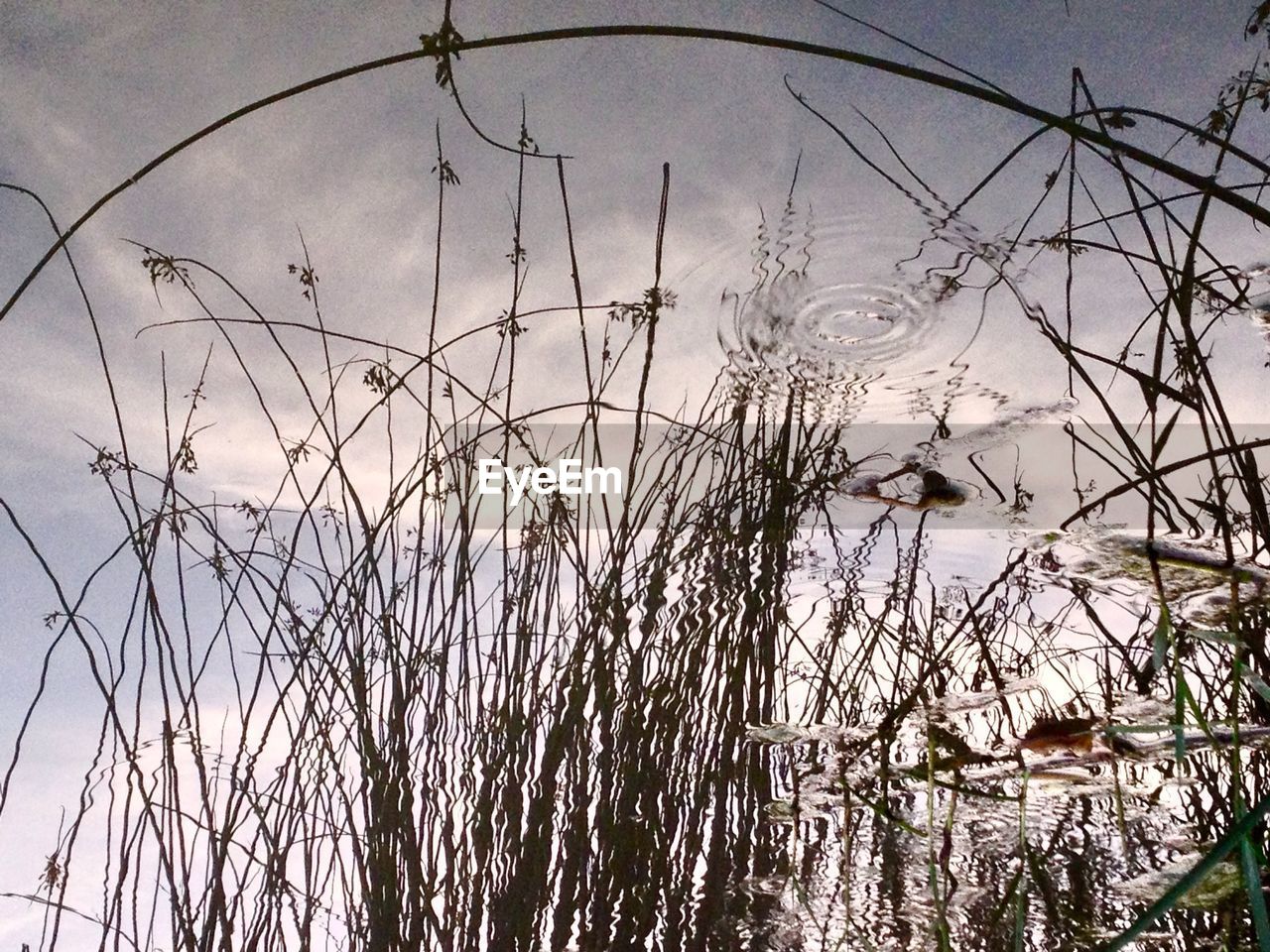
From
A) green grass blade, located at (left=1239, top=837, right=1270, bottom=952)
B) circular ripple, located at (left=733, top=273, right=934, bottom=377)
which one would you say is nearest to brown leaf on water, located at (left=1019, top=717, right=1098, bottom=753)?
green grass blade, located at (left=1239, top=837, right=1270, bottom=952)

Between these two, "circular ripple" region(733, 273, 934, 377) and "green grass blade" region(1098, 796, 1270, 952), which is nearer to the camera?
"green grass blade" region(1098, 796, 1270, 952)

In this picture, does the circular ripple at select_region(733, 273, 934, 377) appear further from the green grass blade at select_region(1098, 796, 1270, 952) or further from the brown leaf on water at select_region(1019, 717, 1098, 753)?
the green grass blade at select_region(1098, 796, 1270, 952)

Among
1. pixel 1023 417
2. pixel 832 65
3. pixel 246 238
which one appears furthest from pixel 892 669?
pixel 246 238

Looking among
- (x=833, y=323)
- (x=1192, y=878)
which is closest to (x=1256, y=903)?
(x=1192, y=878)

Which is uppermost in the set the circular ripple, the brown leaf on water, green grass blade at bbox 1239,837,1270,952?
the circular ripple

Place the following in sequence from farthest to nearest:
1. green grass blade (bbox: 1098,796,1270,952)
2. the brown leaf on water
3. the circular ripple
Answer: the circular ripple, the brown leaf on water, green grass blade (bbox: 1098,796,1270,952)

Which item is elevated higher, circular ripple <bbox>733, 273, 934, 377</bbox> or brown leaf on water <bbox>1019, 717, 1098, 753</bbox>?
circular ripple <bbox>733, 273, 934, 377</bbox>

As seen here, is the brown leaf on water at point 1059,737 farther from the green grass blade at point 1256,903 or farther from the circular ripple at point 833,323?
the circular ripple at point 833,323

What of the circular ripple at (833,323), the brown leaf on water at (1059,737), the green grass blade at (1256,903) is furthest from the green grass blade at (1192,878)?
the circular ripple at (833,323)

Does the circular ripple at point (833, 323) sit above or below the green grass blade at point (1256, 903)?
above

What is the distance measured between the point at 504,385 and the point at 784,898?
1.94ft

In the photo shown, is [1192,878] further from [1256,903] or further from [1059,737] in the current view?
[1059,737]

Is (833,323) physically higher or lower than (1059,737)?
higher

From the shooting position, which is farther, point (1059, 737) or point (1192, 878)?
point (1059, 737)
